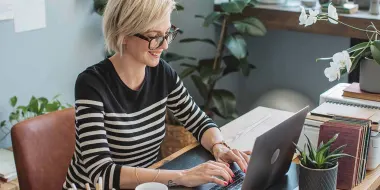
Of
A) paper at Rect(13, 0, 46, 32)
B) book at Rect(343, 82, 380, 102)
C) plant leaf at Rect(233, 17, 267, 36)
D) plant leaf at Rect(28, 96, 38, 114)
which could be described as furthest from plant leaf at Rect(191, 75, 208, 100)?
book at Rect(343, 82, 380, 102)

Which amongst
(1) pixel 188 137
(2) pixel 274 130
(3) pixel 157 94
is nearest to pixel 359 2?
(1) pixel 188 137

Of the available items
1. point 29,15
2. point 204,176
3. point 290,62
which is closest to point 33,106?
point 29,15

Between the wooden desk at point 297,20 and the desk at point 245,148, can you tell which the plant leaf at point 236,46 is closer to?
the wooden desk at point 297,20

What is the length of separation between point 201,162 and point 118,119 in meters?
0.30

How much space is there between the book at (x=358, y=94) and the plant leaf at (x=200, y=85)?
51.2 inches

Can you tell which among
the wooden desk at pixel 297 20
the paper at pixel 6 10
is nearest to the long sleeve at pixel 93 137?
the paper at pixel 6 10

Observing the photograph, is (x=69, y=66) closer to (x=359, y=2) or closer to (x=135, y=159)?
(x=135, y=159)

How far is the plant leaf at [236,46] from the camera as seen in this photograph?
131 inches

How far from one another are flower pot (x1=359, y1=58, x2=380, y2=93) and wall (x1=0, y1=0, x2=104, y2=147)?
1.46 m

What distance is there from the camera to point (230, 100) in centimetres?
342

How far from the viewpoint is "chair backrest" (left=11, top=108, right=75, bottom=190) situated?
1.87 m

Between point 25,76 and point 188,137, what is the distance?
96cm

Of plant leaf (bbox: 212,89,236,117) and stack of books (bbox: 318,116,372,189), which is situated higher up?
stack of books (bbox: 318,116,372,189)

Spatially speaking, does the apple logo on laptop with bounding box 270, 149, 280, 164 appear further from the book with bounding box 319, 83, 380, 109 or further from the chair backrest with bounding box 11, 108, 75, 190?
the chair backrest with bounding box 11, 108, 75, 190
